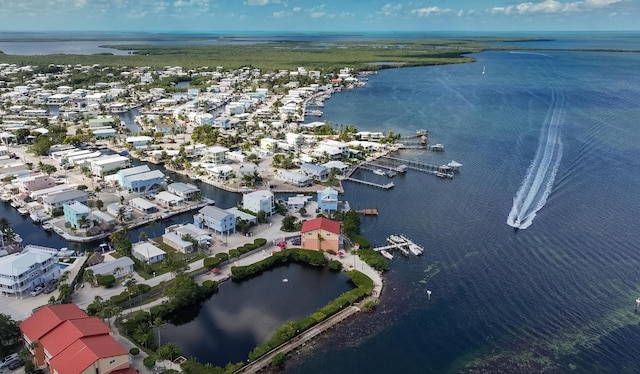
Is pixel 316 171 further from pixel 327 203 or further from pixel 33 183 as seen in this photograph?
pixel 33 183

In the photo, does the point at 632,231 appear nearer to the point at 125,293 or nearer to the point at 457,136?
the point at 457,136

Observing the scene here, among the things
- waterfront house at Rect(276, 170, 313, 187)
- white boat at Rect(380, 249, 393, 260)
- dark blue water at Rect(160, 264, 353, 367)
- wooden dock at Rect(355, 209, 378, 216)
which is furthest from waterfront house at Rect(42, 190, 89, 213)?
white boat at Rect(380, 249, 393, 260)

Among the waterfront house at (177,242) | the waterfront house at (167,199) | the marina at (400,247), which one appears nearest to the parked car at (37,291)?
the waterfront house at (177,242)

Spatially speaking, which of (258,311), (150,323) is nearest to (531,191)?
(258,311)

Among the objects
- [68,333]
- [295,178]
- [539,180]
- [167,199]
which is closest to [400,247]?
[295,178]

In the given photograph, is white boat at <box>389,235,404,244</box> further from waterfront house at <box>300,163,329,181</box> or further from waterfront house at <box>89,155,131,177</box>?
waterfront house at <box>89,155,131,177</box>
